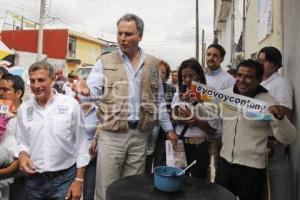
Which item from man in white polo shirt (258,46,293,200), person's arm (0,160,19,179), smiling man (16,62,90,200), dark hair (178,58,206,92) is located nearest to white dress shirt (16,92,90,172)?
smiling man (16,62,90,200)

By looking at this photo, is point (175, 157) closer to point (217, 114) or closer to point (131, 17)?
point (217, 114)

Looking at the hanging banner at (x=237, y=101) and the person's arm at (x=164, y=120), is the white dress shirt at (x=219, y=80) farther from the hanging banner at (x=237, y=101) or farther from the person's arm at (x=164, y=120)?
the hanging banner at (x=237, y=101)

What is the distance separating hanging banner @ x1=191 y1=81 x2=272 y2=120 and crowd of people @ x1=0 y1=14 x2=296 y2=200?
8 cm

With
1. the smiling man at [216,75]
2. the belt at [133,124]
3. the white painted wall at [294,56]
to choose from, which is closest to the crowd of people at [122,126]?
the belt at [133,124]

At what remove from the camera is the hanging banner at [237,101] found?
95.0 inches

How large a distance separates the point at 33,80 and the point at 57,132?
0.39m

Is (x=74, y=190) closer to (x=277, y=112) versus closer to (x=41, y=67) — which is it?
(x=41, y=67)

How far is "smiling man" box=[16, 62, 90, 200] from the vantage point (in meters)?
2.34

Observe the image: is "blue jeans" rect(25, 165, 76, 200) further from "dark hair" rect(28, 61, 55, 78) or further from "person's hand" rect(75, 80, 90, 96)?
"dark hair" rect(28, 61, 55, 78)

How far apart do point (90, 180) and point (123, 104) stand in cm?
78

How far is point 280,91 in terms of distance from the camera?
290 cm

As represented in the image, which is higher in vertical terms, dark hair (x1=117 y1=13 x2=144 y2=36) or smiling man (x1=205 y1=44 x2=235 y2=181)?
dark hair (x1=117 y1=13 x2=144 y2=36)

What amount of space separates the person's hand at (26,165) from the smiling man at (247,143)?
1.46 metres

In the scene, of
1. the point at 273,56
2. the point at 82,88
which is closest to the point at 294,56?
the point at 273,56
